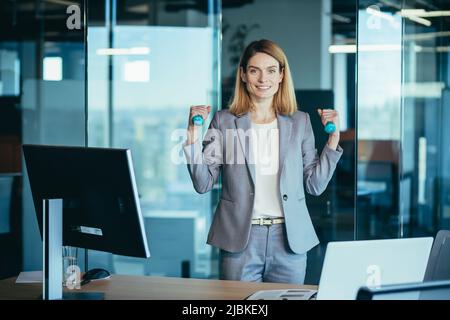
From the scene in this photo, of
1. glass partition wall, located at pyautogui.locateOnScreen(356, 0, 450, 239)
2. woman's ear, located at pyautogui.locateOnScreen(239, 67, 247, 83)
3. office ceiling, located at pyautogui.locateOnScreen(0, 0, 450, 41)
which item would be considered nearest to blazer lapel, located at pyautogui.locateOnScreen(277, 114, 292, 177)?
woman's ear, located at pyautogui.locateOnScreen(239, 67, 247, 83)

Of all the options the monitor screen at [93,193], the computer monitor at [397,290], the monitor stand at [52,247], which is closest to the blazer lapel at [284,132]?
the monitor screen at [93,193]

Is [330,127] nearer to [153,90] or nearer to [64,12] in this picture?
[153,90]

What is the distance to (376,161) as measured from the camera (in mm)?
8812

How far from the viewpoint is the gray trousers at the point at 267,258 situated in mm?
3471

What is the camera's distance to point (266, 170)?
144 inches

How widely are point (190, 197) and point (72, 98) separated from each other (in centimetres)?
139

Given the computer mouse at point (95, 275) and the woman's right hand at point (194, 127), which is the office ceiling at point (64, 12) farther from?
the computer mouse at point (95, 275)

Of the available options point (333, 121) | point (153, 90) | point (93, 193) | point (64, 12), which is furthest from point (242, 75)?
point (64, 12)

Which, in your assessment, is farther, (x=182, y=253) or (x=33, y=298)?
(x=182, y=253)

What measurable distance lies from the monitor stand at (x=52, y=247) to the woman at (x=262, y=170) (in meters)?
0.97

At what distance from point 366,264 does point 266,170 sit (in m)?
1.29

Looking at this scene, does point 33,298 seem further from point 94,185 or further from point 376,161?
point 376,161
